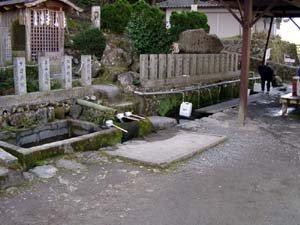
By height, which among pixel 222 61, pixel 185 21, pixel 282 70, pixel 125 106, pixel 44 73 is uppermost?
pixel 185 21

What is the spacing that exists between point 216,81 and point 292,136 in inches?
237

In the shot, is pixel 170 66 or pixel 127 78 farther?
pixel 170 66

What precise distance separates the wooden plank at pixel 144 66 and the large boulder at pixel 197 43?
2822 mm

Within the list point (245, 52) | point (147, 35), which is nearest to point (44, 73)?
point (147, 35)

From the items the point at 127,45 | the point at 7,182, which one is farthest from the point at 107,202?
the point at 127,45

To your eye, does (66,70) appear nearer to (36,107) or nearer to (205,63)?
(36,107)

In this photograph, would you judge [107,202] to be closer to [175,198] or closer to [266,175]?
[175,198]

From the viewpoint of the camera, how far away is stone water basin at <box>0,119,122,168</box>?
6984 millimetres

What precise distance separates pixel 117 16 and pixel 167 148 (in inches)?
487

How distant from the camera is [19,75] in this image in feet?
29.0

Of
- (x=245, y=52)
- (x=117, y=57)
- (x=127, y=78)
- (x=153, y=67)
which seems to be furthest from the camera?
(x=117, y=57)

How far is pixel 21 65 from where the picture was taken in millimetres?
8867

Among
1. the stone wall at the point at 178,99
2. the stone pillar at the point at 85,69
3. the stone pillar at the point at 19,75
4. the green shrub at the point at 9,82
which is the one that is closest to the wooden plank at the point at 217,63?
the stone wall at the point at 178,99

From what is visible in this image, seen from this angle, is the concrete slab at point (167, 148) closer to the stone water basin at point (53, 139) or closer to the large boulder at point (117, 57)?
the stone water basin at point (53, 139)
